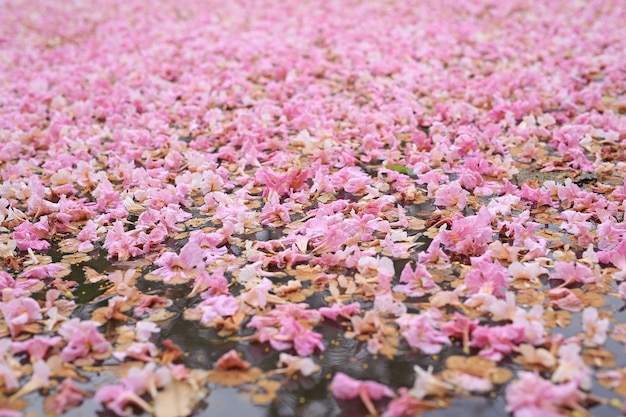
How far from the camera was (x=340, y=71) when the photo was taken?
20.1 ft

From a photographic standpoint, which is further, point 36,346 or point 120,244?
point 120,244

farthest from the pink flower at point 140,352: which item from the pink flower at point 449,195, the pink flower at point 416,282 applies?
the pink flower at point 449,195

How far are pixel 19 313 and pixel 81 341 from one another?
1.23 feet

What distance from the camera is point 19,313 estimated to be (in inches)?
94.2

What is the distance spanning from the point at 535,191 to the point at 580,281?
84 cm

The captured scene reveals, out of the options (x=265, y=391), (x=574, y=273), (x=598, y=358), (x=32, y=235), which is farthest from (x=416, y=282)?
(x=32, y=235)

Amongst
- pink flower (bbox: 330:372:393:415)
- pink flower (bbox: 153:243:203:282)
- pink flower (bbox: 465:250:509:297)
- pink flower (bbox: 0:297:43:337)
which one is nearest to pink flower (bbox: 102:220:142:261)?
pink flower (bbox: 153:243:203:282)

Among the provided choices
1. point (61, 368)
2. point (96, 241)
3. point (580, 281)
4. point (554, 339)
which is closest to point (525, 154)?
point (580, 281)

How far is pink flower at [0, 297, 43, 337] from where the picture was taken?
7.62 feet

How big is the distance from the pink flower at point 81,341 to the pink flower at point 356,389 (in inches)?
34.0

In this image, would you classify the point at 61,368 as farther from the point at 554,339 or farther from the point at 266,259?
the point at 554,339

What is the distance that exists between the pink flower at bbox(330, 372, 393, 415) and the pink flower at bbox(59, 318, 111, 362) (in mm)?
863

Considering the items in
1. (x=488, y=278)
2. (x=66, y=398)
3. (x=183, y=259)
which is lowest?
(x=66, y=398)

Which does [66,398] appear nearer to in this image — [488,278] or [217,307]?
[217,307]
